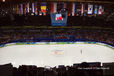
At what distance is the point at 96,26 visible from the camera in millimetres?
14141

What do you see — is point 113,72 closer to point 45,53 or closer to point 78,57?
point 78,57

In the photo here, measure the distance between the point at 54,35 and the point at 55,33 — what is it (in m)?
0.61

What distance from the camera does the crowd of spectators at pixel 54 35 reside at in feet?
38.4

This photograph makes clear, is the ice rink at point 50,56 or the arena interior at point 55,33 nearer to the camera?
the ice rink at point 50,56

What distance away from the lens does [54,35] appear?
13055mm

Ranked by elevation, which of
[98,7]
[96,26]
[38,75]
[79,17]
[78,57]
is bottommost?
[78,57]

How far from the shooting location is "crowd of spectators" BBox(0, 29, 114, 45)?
Answer: 11.7m

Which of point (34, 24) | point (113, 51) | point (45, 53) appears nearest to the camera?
point (45, 53)

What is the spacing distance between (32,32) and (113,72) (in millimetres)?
11900

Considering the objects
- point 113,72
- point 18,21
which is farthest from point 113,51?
point 18,21

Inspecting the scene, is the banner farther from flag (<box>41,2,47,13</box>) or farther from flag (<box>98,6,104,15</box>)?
flag (<box>98,6,104,15</box>)

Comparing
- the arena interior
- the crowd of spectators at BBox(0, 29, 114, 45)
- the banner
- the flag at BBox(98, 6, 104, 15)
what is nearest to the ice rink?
the arena interior

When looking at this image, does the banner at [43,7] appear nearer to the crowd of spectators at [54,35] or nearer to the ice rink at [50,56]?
the crowd of spectators at [54,35]

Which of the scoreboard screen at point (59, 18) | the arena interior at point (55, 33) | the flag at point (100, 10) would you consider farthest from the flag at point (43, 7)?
the flag at point (100, 10)
